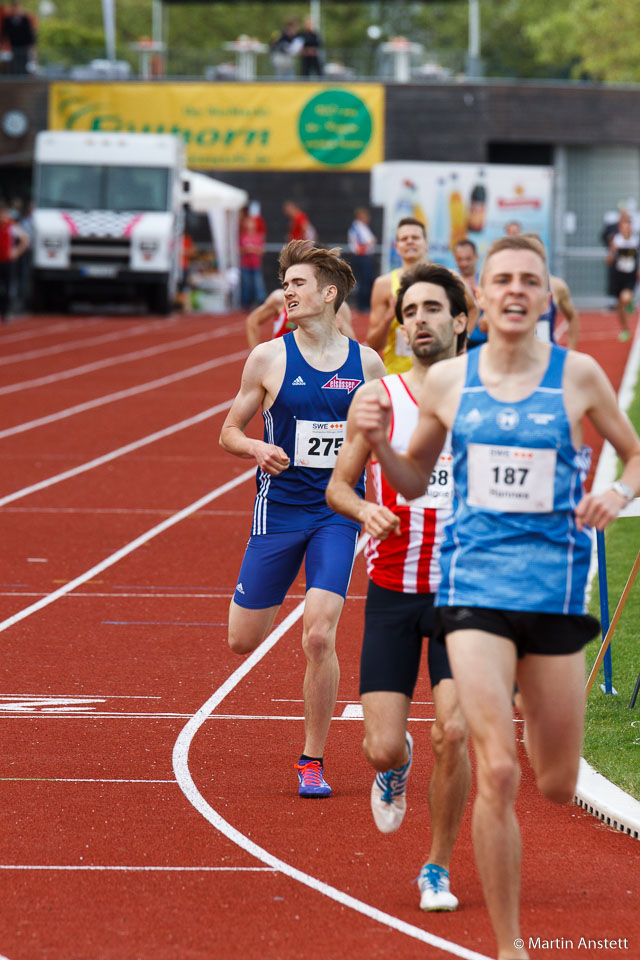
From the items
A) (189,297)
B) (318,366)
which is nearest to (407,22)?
(189,297)

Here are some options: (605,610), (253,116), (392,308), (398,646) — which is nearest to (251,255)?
(253,116)

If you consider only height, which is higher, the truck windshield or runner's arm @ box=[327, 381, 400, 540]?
the truck windshield

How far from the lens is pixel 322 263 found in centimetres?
695

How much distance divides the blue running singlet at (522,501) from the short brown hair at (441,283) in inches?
38.2

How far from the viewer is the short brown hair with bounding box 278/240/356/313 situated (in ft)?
22.8

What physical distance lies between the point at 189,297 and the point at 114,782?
3297 cm

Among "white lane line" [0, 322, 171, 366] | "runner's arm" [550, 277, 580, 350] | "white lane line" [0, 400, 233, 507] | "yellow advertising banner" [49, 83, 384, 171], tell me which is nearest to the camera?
"runner's arm" [550, 277, 580, 350]

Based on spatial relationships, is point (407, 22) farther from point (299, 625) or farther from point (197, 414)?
point (299, 625)

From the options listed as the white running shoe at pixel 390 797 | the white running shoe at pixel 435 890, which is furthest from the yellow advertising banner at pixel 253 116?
the white running shoe at pixel 435 890

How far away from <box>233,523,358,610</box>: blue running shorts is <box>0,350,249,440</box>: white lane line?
12043 mm

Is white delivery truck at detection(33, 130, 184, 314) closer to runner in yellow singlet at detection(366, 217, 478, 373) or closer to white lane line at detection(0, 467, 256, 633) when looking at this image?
white lane line at detection(0, 467, 256, 633)

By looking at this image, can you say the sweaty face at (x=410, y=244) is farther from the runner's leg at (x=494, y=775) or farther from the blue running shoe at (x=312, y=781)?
the runner's leg at (x=494, y=775)

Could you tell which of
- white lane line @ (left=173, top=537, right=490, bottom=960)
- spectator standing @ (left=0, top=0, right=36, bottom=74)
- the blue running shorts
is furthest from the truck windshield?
the blue running shorts

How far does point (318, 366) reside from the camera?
7.00 metres
